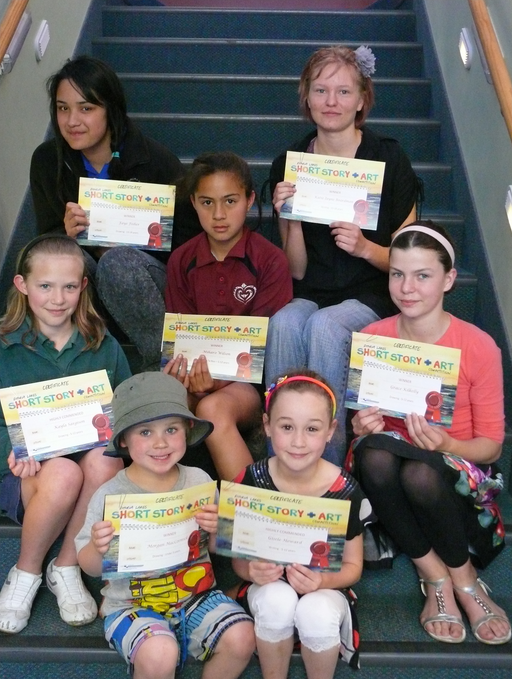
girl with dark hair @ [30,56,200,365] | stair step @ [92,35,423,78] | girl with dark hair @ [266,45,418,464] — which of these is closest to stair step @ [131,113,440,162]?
stair step @ [92,35,423,78]

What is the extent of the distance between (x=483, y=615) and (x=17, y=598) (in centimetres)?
107

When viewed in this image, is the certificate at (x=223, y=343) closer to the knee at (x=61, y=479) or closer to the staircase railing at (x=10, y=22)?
the knee at (x=61, y=479)

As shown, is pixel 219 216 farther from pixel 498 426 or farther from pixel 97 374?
pixel 498 426

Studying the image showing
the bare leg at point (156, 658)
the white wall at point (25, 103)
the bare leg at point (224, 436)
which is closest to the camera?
the bare leg at point (156, 658)

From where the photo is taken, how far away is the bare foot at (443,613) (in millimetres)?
1855

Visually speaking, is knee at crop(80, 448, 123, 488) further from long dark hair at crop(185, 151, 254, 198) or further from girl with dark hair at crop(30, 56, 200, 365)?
long dark hair at crop(185, 151, 254, 198)

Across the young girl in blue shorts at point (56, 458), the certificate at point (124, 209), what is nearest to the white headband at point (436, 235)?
the certificate at point (124, 209)

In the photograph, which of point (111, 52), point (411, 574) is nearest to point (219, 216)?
point (411, 574)

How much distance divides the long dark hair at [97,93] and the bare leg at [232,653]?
1457 mm

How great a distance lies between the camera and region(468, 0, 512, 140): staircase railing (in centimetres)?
234

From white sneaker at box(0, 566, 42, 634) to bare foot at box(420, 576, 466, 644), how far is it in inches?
35.9

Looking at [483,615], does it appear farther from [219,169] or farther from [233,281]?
[219,169]

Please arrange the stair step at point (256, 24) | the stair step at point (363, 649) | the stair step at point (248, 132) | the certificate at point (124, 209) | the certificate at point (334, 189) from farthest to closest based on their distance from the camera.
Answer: the stair step at point (256, 24) < the stair step at point (248, 132) < the certificate at point (124, 209) < the certificate at point (334, 189) < the stair step at point (363, 649)

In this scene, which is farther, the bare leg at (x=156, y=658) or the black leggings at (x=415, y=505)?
the black leggings at (x=415, y=505)
